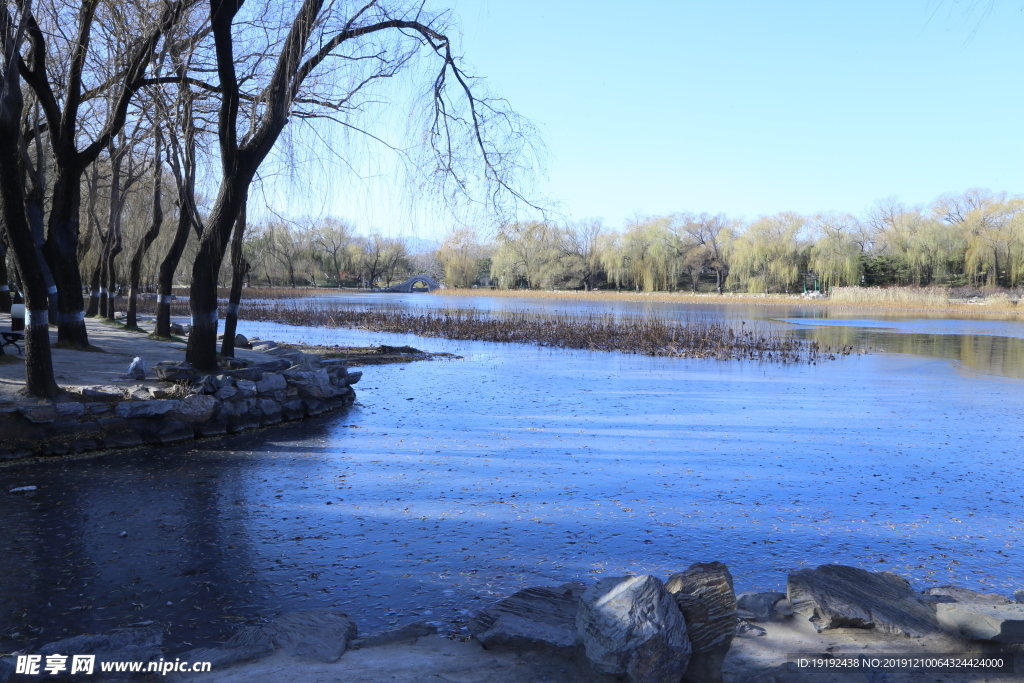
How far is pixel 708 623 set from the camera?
10.5ft

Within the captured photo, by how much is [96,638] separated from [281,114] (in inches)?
283

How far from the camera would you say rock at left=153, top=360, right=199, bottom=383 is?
31.7ft

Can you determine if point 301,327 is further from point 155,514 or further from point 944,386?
point 155,514

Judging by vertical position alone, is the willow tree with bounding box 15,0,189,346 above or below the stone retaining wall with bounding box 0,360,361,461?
above

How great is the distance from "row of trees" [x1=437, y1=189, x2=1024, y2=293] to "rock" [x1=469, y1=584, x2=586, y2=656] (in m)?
48.7

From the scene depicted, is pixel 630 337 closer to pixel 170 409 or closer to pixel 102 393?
pixel 170 409

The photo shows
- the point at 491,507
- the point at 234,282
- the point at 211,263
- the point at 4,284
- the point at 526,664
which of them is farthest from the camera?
the point at 4,284

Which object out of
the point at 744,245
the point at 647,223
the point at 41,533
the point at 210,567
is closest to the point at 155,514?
the point at 41,533

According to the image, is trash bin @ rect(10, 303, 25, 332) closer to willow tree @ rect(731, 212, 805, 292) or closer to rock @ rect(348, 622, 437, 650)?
rock @ rect(348, 622, 437, 650)

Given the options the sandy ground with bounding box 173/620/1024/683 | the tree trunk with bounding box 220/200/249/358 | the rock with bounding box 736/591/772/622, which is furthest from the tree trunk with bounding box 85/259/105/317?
the rock with bounding box 736/591/772/622

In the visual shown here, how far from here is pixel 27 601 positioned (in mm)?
4129

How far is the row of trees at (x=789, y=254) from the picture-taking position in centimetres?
5938

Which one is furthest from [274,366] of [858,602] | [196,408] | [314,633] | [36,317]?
[858,602]

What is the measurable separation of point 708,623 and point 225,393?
24.6 ft
